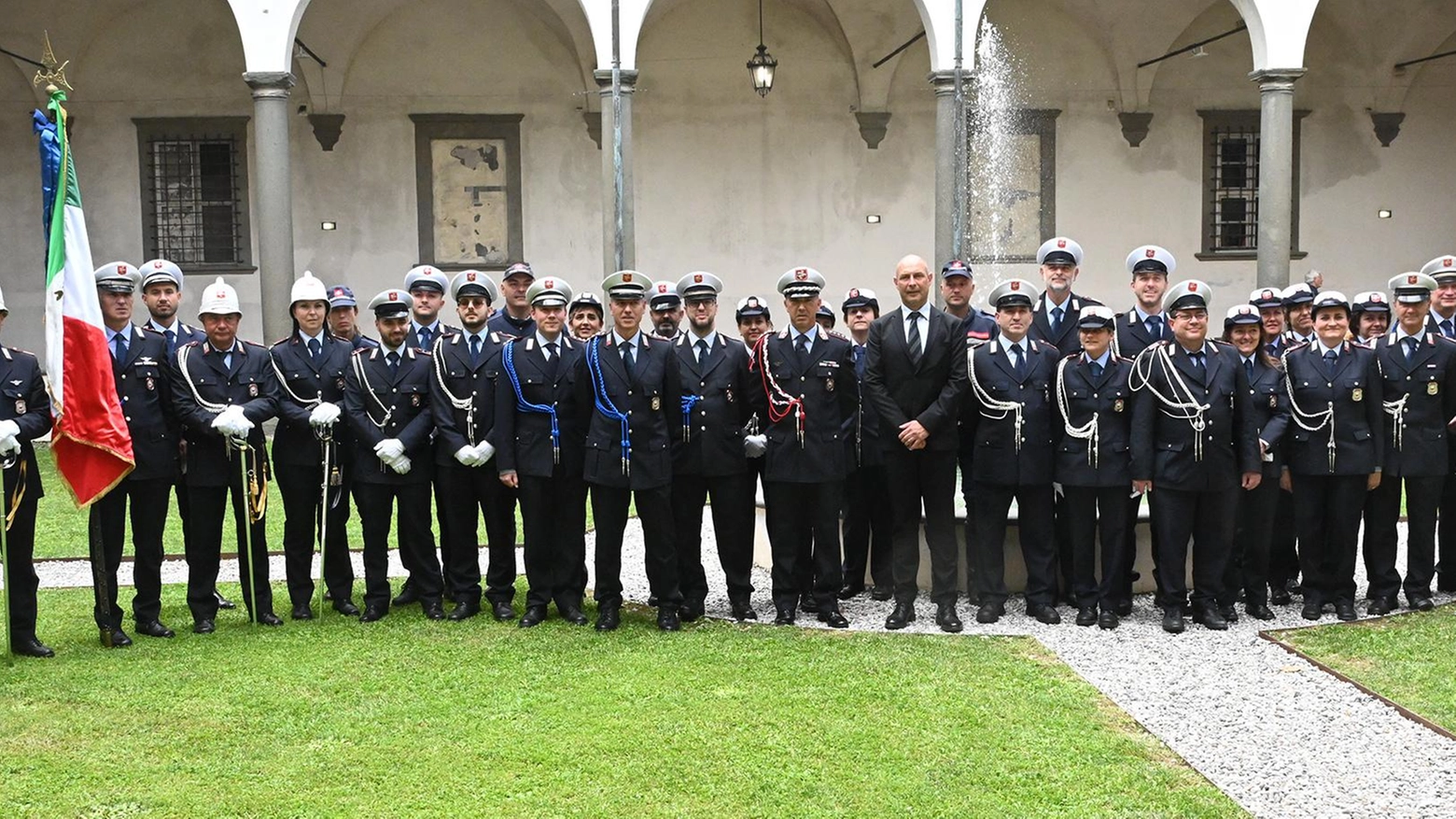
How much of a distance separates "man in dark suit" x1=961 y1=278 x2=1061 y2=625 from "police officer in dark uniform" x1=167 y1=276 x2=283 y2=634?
3.69m

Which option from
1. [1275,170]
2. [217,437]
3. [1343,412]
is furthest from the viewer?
[1275,170]

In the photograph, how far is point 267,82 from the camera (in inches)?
584

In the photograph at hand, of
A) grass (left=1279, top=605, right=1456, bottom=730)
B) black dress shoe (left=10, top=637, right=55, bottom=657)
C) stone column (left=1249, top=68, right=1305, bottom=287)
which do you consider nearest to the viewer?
grass (left=1279, top=605, right=1456, bottom=730)

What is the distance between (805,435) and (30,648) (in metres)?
3.93

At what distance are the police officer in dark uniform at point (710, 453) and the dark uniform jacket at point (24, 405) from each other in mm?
3083

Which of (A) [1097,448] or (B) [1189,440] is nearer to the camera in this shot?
(B) [1189,440]

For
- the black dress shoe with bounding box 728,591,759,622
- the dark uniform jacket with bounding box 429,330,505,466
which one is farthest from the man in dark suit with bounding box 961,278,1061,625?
the dark uniform jacket with bounding box 429,330,505,466

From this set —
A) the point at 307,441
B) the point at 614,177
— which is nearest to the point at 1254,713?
the point at 307,441

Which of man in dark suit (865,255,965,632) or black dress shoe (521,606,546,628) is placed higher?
man in dark suit (865,255,965,632)

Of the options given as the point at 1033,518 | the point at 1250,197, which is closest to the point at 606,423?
the point at 1033,518

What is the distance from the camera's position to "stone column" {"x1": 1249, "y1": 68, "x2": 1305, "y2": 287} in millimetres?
16000

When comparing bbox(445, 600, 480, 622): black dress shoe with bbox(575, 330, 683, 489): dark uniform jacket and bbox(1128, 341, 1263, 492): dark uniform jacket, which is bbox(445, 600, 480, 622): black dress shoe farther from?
bbox(1128, 341, 1263, 492): dark uniform jacket

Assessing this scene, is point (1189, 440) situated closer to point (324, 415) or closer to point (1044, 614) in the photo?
point (1044, 614)

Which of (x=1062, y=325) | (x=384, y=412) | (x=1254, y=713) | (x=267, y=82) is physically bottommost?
(x=1254, y=713)
